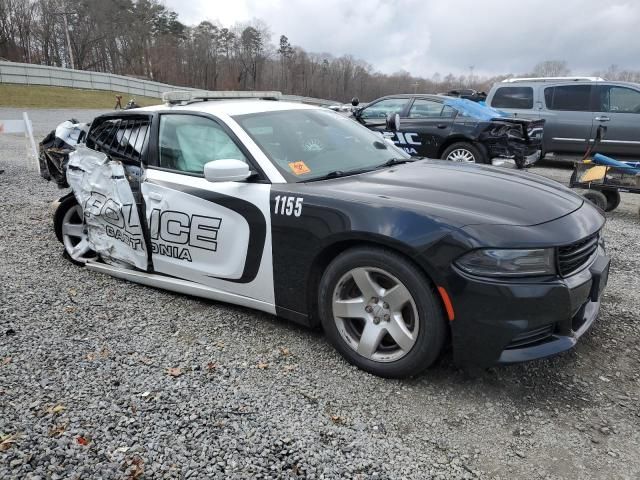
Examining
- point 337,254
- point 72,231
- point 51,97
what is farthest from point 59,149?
point 51,97

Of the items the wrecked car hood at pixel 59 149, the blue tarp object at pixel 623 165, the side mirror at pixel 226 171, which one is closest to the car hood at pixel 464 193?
the side mirror at pixel 226 171

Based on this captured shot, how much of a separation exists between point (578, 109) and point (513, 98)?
140 centimetres

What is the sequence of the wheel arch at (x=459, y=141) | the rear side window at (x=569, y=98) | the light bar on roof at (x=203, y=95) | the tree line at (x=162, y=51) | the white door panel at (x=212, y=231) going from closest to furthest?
the white door panel at (x=212, y=231)
the light bar on roof at (x=203, y=95)
the wheel arch at (x=459, y=141)
the rear side window at (x=569, y=98)
the tree line at (x=162, y=51)

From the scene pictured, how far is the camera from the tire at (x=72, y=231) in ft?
14.8

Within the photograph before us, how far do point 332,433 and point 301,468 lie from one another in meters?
0.27

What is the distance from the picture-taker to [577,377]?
2.72 meters

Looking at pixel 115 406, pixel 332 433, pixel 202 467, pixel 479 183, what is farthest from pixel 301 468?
pixel 479 183

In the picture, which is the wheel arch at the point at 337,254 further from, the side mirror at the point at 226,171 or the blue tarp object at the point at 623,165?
the blue tarp object at the point at 623,165

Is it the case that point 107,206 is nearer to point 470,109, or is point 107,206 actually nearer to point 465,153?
point 465,153

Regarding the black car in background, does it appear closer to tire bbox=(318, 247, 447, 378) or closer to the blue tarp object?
the blue tarp object

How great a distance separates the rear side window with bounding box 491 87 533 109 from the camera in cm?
1063

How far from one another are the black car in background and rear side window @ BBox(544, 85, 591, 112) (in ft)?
8.09

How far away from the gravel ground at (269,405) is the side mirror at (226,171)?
1.08 metres

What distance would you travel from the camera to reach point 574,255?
8.10 feet
